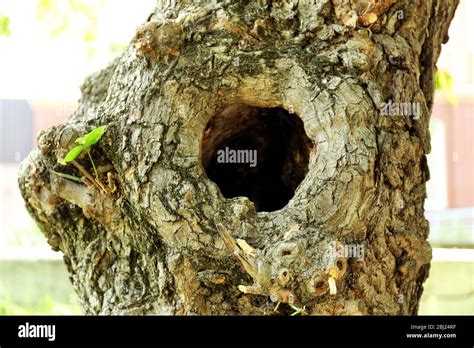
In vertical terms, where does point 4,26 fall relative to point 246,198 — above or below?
above

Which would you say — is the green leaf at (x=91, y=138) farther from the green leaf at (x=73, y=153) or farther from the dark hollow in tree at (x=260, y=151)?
the dark hollow in tree at (x=260, y=151)

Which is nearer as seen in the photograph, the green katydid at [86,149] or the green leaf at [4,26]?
the green katydid at [86,149]

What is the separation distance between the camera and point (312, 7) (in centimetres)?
209

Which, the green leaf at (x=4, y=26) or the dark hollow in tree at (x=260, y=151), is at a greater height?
the green leaf at (x=4, y=26)

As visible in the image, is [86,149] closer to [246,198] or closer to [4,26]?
[246,198]

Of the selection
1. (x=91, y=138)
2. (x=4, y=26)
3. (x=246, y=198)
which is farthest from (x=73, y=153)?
(x=4, y=26)

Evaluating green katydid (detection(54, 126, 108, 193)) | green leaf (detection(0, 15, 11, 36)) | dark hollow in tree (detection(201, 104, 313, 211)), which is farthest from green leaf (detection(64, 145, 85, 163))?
green leaf (detection(0, 15, 11, 36))

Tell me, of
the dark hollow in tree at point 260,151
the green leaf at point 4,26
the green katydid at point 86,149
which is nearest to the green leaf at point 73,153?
the green katydid at point 86,149

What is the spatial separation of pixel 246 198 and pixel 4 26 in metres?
1.21

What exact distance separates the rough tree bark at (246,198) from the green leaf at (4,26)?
599mm

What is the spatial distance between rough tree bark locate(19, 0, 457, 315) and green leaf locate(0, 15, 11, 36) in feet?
1.96

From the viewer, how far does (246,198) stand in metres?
1.94

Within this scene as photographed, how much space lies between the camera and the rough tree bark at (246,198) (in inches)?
74.3
